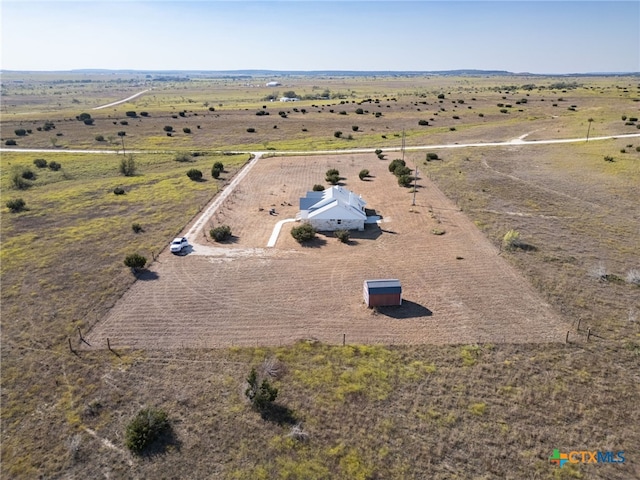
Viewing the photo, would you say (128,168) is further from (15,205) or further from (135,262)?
(135,262)

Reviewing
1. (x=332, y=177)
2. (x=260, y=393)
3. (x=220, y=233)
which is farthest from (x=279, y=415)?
(x=332, y=177)

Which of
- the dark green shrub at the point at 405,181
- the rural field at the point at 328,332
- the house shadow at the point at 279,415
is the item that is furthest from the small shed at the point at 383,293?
the dark green shrub at the point at 405,181

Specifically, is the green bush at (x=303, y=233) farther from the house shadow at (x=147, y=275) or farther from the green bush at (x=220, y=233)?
the house shadow at (x=147, y=275)

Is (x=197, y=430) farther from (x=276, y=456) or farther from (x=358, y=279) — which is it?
(x=358, y=279)

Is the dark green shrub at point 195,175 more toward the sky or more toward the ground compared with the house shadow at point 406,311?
more toward the sky

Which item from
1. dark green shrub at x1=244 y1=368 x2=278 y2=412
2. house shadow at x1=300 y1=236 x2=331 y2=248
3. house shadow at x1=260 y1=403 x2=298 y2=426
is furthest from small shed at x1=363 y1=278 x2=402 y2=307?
house shadow at x1=300 y1=236 x2=331 y2=248
